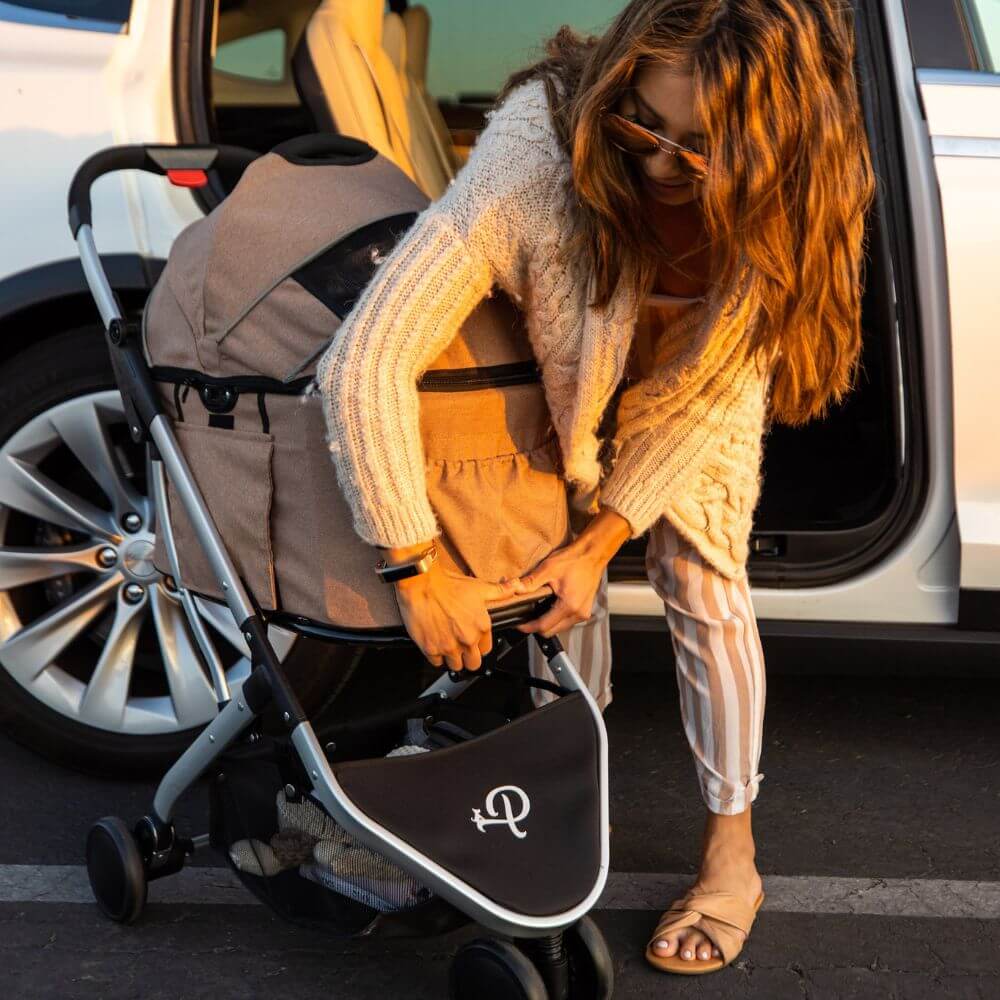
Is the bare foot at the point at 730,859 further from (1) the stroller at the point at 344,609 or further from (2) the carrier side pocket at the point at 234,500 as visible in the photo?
(2) the carrier side pocket at the point at 234,500

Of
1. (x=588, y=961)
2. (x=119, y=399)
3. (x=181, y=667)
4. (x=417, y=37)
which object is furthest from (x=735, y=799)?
(x=417, y=37)

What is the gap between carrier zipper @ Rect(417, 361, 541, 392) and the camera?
1786 mm

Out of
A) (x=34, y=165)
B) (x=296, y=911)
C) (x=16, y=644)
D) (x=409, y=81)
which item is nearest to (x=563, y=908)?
(x=296, y=911)

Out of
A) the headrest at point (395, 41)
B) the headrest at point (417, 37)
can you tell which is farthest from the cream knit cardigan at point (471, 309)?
the headrest at point (417, 37)

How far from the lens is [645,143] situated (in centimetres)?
158

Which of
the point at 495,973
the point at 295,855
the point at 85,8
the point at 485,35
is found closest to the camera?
the point at 495,973

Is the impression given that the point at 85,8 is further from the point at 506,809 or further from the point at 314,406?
the point at 506,809

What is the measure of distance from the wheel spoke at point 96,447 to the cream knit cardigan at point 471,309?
987 millimetres

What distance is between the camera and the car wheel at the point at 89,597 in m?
2.54

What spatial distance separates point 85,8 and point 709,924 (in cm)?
192

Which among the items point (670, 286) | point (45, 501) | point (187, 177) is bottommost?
point (45, 501)

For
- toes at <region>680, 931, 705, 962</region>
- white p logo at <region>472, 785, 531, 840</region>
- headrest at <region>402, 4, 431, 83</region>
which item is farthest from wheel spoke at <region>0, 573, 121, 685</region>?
headrest at <region>402, 4, 431, 83</region>

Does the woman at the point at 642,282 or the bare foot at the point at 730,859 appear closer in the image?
the woman at the point at 642,282

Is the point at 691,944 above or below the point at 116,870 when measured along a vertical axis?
below
